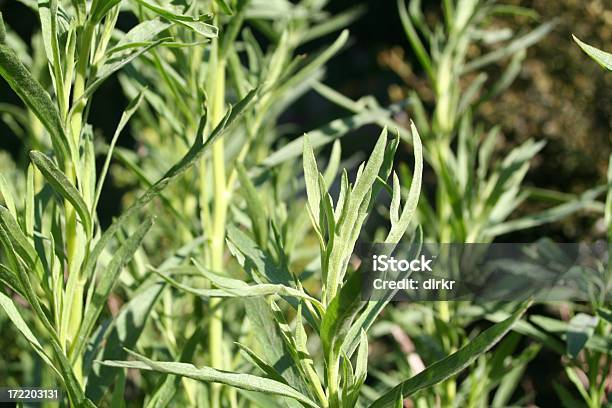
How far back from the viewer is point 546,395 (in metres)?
2.00

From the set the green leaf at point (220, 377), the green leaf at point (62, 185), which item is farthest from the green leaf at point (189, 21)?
the green leaf at point (220, 377)

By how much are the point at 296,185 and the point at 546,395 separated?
3.98 ft

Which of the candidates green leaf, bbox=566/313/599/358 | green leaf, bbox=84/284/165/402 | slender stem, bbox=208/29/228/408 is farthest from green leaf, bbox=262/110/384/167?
green leaf, bbox=566/313/599/358

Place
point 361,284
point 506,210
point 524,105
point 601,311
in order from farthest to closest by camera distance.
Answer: point 524,105, point 506,210, point 601,311, point 361,284

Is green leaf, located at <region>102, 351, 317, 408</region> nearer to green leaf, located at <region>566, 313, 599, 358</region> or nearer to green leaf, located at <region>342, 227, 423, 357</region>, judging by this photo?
green leaf, located at <region>342, 227, 423, 357</region>

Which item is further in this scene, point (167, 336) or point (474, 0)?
point (474, 0)

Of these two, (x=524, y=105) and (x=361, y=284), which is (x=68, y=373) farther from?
(x=524, y=105)

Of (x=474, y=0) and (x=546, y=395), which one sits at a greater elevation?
(x=474, y=0)

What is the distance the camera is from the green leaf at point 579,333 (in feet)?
2.43

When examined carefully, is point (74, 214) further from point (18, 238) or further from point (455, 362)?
point (455, 362)

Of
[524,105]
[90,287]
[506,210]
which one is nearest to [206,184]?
[90,287]

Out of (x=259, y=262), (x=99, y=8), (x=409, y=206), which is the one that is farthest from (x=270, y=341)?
(x=99, y=8)

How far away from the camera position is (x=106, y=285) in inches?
24.3

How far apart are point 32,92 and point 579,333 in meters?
0.58
